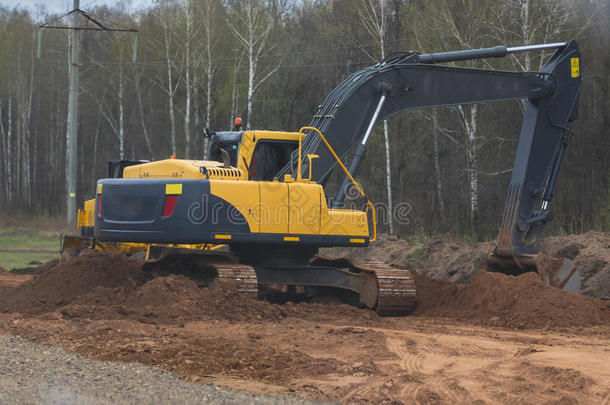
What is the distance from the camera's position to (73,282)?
40.3ft

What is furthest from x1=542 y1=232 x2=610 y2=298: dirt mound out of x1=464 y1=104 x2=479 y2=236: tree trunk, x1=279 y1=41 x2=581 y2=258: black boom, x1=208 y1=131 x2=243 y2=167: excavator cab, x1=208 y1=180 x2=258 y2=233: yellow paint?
x1=464 y1=104 x2=479 y2=236: tree trunk

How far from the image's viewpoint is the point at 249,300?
35.1ft

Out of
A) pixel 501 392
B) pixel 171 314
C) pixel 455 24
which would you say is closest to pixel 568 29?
pixel 455 24

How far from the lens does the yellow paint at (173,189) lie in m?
10.7

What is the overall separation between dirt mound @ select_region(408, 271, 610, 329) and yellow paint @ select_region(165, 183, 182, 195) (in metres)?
4.07

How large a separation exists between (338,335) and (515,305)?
3154mm

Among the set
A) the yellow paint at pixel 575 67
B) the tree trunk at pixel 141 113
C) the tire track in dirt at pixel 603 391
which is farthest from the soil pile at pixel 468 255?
the tree trunk at pixel 141 113

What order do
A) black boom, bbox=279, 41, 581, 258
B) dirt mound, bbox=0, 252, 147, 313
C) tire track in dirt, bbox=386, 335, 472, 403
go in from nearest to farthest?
1. tire track in dirt, bbox=386, 335, 472, 403
2. dirt mound, bbox=0, 252, 147, 313
3. black boom, bbox=279, 41, 581, 258

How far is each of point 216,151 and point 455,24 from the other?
46.5ft

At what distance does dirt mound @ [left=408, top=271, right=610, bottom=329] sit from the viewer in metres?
10.6

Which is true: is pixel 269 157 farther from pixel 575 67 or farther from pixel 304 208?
pixel 575 67

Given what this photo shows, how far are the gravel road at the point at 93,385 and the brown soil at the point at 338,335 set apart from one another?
0.34 metres

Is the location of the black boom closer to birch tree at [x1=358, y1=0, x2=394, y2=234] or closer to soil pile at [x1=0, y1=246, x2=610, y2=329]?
soil pile at [x1=0, y1=246, x2=610, y2=329]

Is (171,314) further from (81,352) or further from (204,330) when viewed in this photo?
(81,352)
